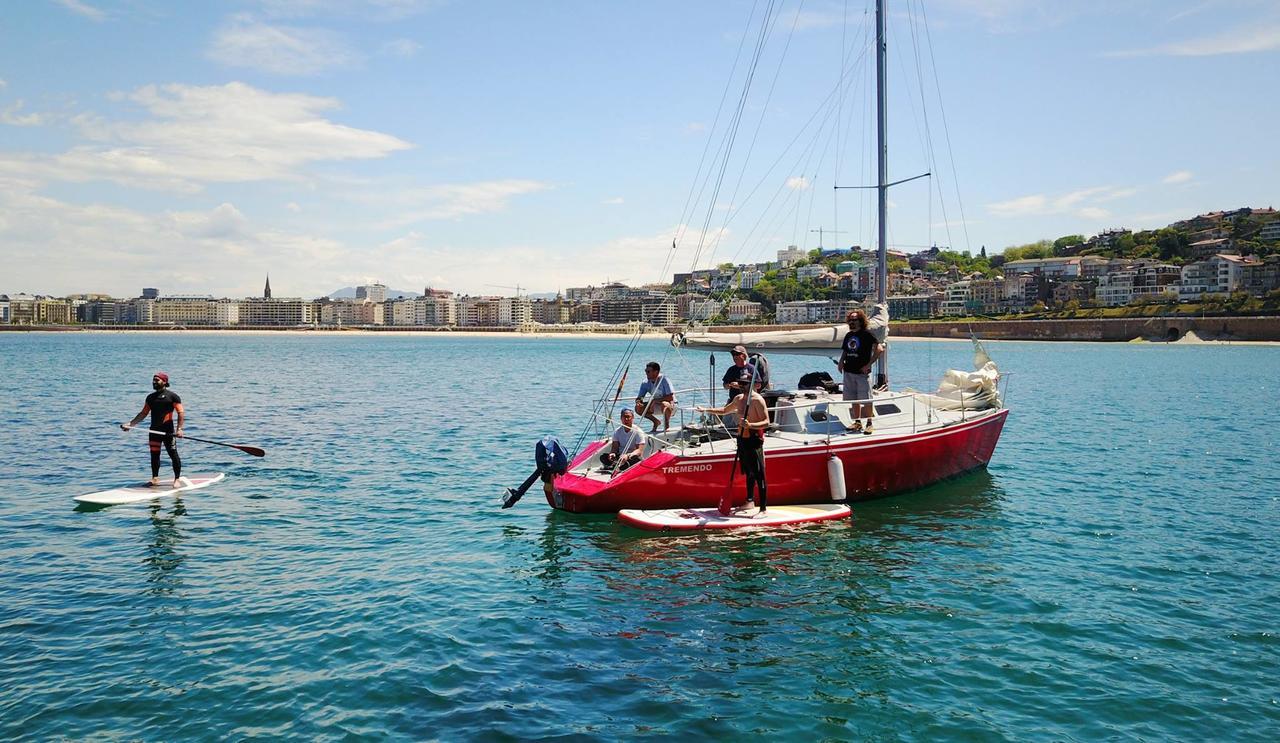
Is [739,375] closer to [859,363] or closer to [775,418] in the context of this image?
[775,418]

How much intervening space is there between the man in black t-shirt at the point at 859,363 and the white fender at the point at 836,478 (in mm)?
1506

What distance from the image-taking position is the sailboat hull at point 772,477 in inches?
571

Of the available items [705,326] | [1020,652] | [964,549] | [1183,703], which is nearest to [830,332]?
[705,326]

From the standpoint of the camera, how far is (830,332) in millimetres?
18047

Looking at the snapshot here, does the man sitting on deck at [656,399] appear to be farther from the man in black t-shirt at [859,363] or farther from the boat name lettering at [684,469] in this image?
the man in black t-shirt at [859,363]

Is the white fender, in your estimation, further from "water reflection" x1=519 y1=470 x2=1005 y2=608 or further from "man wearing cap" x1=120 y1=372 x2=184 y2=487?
"man wearing cap" x1=120 y1=372 x2=184 y2=487

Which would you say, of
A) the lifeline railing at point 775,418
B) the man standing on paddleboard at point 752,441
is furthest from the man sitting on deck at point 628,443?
the man standing on paddleboard at point 752,441

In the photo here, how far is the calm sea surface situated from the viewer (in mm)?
7715

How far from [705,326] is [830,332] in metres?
2.77

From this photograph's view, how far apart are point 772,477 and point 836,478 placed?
3.99ft

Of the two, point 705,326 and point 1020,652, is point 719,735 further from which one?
point 705,326

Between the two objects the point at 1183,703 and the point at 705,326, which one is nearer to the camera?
the point at 1183,703

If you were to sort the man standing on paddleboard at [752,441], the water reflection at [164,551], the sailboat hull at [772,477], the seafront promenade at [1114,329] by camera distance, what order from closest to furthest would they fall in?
the water reflection at [164,551], the man standing on paddleboard at [752,441], the sailboat hull at [772,477], the seafront promenade at [1114,329]

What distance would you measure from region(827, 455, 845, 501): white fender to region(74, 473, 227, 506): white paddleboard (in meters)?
13.0
